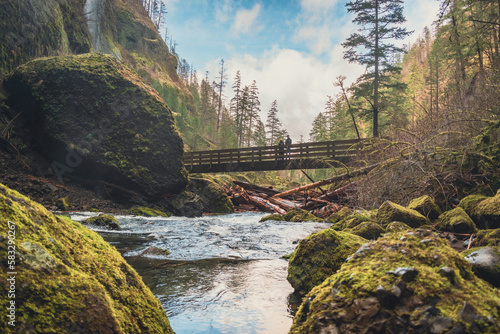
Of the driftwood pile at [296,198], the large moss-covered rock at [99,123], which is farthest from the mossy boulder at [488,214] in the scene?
the large moss-covered rock at [99,123]

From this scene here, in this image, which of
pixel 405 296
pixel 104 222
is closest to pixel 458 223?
pixel 405 296

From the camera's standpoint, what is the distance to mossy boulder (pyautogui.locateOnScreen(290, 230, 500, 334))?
1.41 m

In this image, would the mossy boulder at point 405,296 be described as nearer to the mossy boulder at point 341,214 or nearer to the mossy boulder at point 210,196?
the mossy boulder at point 341,214

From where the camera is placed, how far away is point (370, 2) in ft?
71.9

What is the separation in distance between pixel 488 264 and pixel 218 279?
9.94 ft

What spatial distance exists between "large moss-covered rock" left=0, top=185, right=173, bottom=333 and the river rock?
108 inches

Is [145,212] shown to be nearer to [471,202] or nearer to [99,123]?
[99,123]

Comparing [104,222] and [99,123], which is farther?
[99,123]

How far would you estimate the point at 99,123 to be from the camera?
12305 mm

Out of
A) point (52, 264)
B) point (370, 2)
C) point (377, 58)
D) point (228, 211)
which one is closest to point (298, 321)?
point (52, 264)

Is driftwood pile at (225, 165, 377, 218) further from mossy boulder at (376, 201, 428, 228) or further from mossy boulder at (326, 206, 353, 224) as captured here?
mossy boulder at (376, 201, 428, 228)

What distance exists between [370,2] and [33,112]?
23.9 meters

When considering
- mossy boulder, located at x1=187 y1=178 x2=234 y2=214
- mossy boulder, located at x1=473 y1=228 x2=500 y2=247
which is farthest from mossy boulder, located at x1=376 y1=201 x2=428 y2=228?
mossy boulder, located at x1=187 y1=178 x2=234 y2=214

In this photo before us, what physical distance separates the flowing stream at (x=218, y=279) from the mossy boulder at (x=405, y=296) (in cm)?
103
